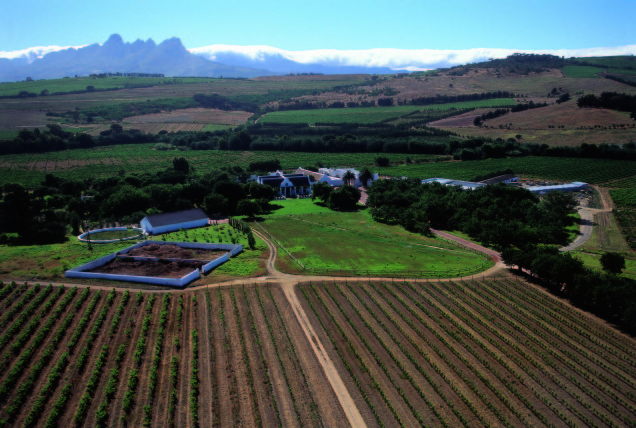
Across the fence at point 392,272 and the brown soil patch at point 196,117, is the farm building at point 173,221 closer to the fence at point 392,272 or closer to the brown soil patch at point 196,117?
the fence at point 392,272

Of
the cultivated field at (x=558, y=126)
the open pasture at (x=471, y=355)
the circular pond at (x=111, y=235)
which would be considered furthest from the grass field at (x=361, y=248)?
the cultivated field at (x=558, y=126)

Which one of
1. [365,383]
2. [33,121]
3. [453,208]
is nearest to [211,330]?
[365,383]

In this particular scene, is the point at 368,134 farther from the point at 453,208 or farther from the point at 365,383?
the point at 365,383

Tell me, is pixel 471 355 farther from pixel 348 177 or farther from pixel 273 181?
pixel 273 181

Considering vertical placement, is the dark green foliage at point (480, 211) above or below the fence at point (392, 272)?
above

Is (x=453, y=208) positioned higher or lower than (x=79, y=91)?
lower

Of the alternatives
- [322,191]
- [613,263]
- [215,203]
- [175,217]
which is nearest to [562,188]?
[322,191]
